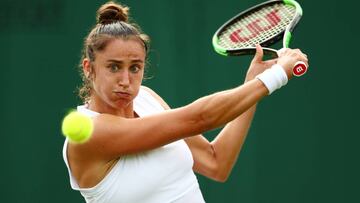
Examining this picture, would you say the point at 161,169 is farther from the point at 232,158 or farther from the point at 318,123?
the point at 318,123

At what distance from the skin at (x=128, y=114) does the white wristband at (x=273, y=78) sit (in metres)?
0.02

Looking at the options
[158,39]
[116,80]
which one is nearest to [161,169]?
[116,80]

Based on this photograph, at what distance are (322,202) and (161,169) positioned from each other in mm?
2189

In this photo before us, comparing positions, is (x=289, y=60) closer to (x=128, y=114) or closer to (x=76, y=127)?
(x=128, y=114)

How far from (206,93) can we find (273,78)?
2.03m

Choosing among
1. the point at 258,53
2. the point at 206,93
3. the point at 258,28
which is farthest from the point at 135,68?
the point at 206,93

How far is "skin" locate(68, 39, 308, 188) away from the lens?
2600 mm

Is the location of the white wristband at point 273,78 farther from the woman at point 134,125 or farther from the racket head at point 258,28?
the racket head at point 258,28

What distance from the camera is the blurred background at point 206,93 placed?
15.2 ft

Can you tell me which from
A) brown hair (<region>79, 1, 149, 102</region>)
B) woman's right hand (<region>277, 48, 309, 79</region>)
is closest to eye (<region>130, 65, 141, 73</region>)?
brown hair (<region>79, 1, 149, 102</region>)

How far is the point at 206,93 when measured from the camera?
15.2 feet

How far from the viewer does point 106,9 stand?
2.90m

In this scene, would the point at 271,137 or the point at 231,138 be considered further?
the point at 271,137

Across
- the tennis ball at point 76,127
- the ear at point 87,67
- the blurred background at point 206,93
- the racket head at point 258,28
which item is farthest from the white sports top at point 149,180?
the blurred background at point 206,93
